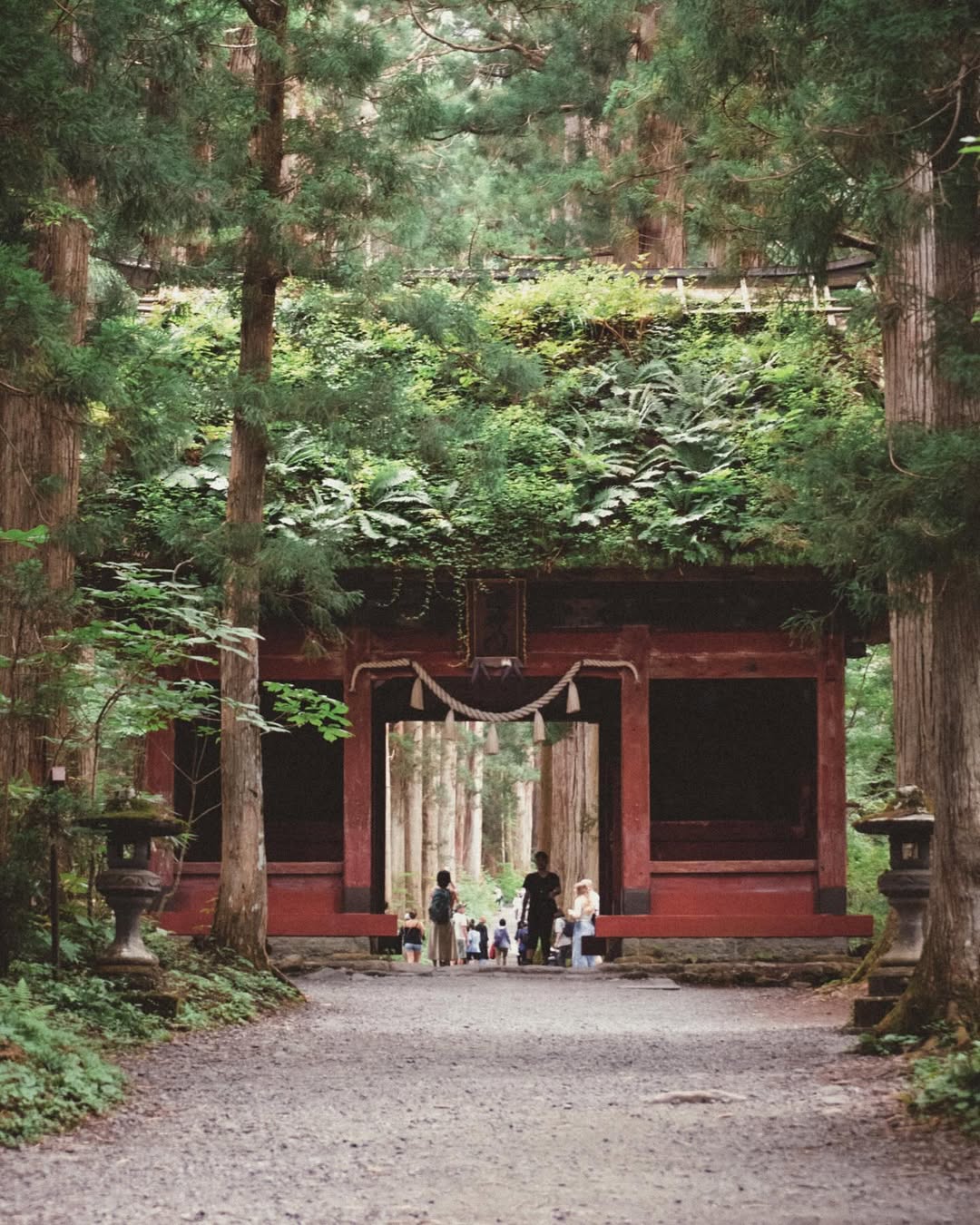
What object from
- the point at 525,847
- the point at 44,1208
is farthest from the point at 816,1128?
the point at 525,847

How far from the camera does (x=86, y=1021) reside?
8289mm

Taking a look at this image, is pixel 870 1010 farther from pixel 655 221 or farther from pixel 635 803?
pixel 655 221

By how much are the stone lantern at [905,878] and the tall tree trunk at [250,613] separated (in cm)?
469

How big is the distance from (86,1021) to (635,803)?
823cm

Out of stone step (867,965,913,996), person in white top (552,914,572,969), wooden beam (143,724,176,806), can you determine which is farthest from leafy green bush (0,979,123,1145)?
person in white top (552,914,572,969)

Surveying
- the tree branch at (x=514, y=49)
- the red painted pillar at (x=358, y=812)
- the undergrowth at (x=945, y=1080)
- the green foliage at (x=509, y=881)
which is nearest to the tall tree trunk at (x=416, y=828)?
the green foliage at (x=509, y=881)

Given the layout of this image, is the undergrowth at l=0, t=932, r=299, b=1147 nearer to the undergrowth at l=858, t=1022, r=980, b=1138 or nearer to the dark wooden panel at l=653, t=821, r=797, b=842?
the undergrowth at l=858, t=1022, r=980, b=1138

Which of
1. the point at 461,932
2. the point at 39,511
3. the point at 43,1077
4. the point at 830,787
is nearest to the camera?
the point at 43,1077

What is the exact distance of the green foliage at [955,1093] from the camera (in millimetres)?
5828

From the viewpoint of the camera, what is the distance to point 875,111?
24.5 feet

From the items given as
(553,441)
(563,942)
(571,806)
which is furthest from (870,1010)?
(571,806)

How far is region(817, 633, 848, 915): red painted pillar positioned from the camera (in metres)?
15.5

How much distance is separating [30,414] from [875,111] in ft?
21.0

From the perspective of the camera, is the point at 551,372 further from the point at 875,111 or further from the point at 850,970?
the point at 875,111
